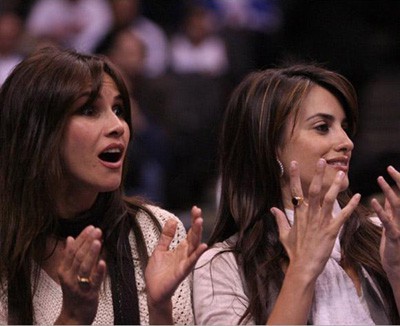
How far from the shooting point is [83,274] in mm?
2680

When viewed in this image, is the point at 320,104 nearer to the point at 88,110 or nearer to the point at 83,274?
the point at 88,110

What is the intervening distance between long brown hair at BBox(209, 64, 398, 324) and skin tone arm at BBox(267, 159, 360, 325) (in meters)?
0.24

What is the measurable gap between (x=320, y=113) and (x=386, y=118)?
12.2 ft

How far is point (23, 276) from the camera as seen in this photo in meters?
3.11

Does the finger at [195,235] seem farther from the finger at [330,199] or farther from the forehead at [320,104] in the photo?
the forehead at [320,104]

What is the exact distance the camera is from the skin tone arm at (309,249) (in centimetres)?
285

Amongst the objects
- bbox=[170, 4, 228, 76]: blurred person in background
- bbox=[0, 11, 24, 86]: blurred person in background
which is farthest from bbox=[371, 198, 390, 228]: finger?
bbox=[170, 4, 228, 76]: blurred person in background

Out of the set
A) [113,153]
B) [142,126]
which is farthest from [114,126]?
[142,126]

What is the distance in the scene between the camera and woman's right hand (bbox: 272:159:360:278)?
285 cm

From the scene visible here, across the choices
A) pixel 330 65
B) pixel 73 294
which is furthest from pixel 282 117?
pixel 330 65

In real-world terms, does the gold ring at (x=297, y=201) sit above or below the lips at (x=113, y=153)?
below

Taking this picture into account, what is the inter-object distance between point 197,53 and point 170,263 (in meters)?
4.45

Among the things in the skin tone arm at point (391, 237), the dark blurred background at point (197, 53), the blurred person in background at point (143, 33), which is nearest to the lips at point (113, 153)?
the skin tone arm at point (391, 237)

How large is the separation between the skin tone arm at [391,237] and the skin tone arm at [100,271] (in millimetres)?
519
